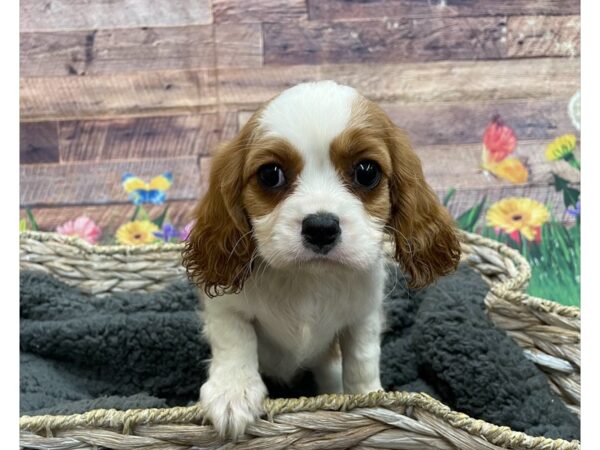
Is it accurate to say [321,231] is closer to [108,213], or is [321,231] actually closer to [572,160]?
[108,213]

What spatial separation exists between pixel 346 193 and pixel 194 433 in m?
0.63

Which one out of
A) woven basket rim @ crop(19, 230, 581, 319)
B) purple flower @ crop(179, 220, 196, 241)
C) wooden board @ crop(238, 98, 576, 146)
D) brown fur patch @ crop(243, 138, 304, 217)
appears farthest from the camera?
wooden board @ crop(238, 98, 576, 146)

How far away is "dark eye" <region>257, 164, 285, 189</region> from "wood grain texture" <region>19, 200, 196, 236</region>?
1895mm

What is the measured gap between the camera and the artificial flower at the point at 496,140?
3.42 m

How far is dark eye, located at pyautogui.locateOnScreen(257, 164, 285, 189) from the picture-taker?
1.54m

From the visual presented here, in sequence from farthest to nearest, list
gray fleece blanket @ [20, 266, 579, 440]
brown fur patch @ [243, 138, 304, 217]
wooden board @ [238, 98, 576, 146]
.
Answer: wooden board @ [238, 98, 576, 146] < gray fleece blanket @ [20, 266, 579, 440] < brown fur patch @ [243, 138, 304, 217]

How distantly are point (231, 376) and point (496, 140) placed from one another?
2285 millimetres

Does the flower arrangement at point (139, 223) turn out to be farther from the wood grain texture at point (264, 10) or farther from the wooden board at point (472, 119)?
the wood grain texture at point (264, 10)

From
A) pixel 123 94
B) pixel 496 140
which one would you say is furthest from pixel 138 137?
pixel 496 140

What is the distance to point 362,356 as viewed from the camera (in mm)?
1836

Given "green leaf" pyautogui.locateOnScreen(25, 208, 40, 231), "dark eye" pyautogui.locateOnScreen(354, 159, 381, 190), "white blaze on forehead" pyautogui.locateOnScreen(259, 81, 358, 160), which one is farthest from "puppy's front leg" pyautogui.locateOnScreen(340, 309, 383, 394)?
"green leaf" pyautogui.locateOnScreen(25, 208, 40, 231)

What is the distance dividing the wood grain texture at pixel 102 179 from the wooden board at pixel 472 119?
40 cm

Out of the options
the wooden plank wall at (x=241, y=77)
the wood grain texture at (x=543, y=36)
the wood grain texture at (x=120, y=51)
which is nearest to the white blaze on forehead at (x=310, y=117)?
the wooden plank wall at (x=241, y=77)

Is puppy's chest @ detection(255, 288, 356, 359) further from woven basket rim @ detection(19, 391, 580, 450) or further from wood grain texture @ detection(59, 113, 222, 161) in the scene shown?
wood grain texture @ detection(59, 113, 222, 161)
